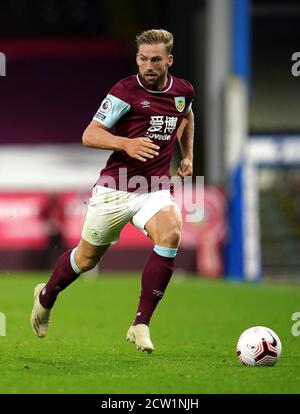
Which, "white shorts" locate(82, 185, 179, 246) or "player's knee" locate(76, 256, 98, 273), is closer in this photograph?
"white shorts" locate(82, 185, 179, 246)

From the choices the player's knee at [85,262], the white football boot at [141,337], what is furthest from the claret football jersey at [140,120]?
the white football boot at [141,337]

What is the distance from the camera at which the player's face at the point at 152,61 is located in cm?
632

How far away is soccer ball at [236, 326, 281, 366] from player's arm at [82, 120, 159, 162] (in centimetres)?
128

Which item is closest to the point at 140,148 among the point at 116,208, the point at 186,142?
the point at 116,208

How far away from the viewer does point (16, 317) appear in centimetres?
959

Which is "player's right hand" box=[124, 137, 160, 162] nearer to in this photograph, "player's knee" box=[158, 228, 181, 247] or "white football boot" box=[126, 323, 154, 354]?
"player's knee" box=[158, 228, 181, 247]

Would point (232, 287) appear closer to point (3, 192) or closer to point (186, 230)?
point (186, 230)

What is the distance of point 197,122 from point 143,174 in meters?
19.1

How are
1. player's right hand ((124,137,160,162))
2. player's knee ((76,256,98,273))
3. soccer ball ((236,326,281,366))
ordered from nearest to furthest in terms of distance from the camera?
soccer ball ((236,326,281,366)) < player's right hand ((124,137,160,162)) < player's knee ((76,256,98,273))

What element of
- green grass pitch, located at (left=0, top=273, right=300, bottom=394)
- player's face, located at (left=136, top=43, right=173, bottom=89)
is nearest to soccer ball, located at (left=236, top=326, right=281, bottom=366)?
green grass pitch, located at (left=0, top=273, right=300, bottom=394)

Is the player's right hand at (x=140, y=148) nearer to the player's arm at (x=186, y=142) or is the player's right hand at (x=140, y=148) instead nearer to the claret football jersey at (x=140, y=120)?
the claret football jersey at (x=140, y=120)

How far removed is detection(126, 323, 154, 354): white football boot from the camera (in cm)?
621

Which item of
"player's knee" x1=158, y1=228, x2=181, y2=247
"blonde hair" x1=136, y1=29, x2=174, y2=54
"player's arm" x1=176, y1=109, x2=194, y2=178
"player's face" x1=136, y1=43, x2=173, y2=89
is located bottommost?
"player's knee" x1=158, y1=228, x2=181, y2=247

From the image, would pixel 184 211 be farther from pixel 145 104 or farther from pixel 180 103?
pixel 145 104
